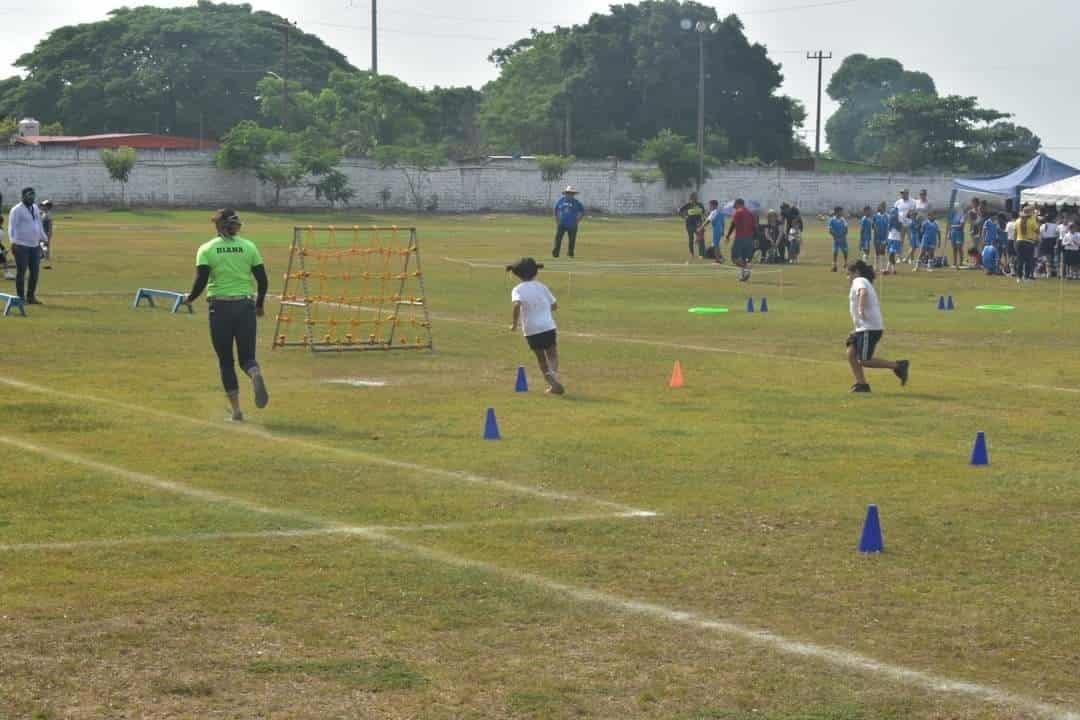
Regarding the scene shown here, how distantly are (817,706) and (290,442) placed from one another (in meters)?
7.92

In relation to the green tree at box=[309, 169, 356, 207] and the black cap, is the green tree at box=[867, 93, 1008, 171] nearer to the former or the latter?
the green tree at box=[309, 169, 356, 207]

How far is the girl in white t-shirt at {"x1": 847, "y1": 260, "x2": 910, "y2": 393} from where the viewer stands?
60.6 ft

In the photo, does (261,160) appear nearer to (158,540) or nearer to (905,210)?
(905,210)

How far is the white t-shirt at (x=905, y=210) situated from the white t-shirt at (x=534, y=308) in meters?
26.7

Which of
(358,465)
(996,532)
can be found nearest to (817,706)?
(996,532)

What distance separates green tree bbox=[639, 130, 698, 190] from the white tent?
46.8 m

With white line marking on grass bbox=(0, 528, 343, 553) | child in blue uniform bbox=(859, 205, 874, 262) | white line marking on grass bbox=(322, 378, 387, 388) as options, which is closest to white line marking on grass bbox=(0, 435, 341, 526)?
white line marking on grass bbox=(0, 528, 343, 553)

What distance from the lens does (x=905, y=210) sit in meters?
44.2

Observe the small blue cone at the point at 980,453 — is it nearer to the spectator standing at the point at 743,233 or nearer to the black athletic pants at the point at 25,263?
the black athletic pants at the point at 25,263

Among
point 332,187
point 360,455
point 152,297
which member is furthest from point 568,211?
point 332,187

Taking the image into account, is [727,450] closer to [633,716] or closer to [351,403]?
[351,403]

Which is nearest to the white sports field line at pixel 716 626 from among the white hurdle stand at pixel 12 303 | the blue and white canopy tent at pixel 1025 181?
the white hurdle stand at pixel 12 303

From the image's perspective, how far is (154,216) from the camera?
7350 cm

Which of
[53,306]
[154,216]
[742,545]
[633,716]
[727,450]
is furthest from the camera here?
[154,216]
